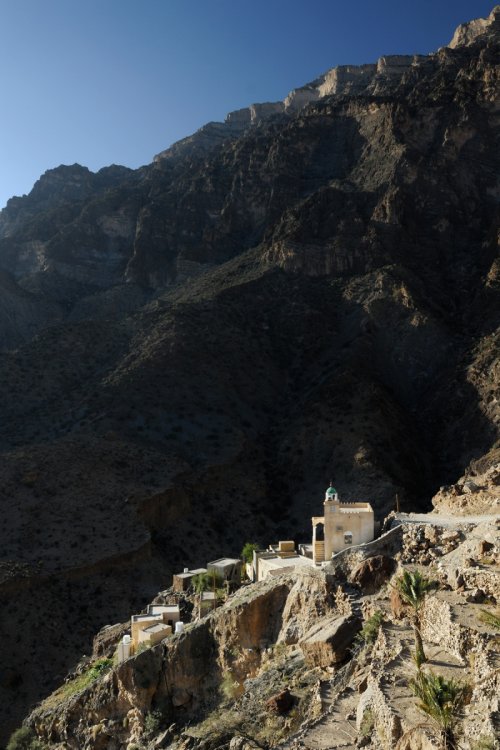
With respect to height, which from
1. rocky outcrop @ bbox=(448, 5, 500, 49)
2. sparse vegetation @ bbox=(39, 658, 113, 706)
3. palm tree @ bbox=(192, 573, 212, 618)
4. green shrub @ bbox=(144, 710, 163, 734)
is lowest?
sparse vegetation @ bbox=(39, 658, 113, 706)

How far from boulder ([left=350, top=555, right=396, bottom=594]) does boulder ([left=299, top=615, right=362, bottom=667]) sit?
123 cm

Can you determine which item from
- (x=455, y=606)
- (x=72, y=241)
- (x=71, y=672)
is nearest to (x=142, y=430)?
(x=71, y=672)

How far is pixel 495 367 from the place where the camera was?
62781 mm

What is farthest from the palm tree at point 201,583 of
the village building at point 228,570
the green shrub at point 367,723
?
the green shrub at point 367,723

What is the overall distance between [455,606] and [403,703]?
3.15 meters

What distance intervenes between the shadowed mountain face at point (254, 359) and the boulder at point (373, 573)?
22.9 metres

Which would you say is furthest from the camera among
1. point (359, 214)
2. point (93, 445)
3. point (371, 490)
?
point (359, 214)

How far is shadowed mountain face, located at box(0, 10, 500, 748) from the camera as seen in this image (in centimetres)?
5003

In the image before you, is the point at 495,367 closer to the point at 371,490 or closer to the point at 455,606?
the point at 371,490

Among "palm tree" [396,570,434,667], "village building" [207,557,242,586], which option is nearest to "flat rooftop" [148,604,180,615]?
"village building" [207,557,242,586]

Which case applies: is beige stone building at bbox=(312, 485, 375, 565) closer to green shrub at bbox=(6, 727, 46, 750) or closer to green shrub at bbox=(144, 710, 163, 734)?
green shrub at bbox=(144, 710, 163, 734)

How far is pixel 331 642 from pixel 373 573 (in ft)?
8.55

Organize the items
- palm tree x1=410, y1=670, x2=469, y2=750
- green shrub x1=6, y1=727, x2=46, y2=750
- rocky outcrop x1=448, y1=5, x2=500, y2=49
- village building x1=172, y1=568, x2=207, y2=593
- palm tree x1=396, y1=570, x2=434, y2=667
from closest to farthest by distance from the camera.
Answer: palm tree x1=410, y1=670, x2=469, y2=750 < palm tree x1=396, y1=570, x2=434, y2=667 < green shrub x1=6, y1=727, x2=46, y2=750 < village building x1=172, y1=568, x2=207, y2=593 < rocky outcrop x1=448, y1=5, x2=500, y2=49

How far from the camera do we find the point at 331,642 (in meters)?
20.7
